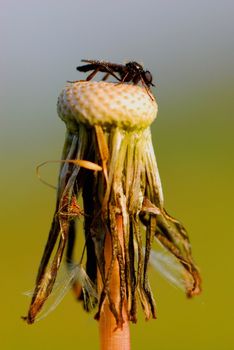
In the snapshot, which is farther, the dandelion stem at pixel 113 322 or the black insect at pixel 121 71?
the black insect at pixel 121 71

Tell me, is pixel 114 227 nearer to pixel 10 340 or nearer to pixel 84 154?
pixel 84 154

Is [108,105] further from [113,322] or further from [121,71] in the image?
[113,322]

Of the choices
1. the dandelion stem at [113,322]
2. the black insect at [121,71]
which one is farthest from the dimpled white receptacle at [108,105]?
the dandelion stem at [113,322]

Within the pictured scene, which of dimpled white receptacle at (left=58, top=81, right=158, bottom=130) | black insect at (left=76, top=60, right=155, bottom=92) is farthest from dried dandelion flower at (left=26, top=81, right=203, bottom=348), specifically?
black insect at (left=76, top=60, right=155, bottom=92)

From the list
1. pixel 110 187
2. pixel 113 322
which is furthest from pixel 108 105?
pixel 113 322

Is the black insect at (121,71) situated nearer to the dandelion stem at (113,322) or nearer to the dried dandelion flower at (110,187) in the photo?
the dried dandelion flower at (110,187)

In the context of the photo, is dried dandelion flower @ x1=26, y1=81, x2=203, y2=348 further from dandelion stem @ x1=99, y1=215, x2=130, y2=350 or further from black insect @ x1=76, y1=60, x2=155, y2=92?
black insect @ x1=76, y1=60, x2=155, y2=92
